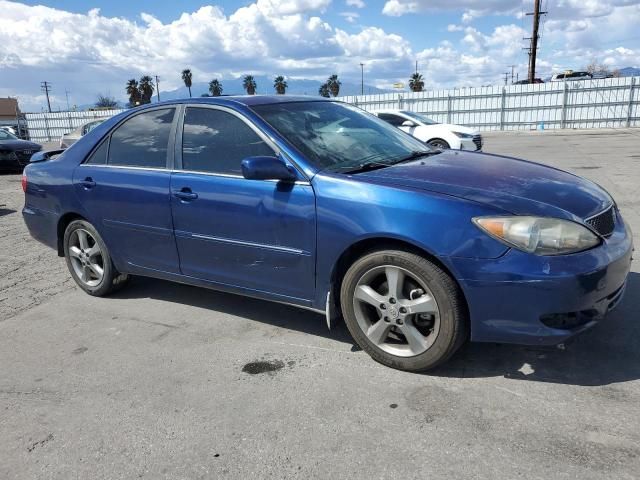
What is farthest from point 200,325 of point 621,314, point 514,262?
point 621,314

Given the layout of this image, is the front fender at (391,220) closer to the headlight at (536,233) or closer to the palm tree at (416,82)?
the headlight at (536,233)

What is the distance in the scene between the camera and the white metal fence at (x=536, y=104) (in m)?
28.5

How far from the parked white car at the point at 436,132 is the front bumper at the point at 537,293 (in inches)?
417

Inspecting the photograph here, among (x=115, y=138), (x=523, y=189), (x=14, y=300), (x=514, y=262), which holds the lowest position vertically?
(x=14, y=300)

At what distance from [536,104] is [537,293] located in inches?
1209

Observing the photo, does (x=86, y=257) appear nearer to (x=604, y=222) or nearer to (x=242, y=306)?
(x=242, y=306)

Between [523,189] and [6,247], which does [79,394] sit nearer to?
[523,189]

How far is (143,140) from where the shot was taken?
428 centimetres

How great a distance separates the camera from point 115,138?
450 centimetres

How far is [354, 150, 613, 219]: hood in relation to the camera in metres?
2.94

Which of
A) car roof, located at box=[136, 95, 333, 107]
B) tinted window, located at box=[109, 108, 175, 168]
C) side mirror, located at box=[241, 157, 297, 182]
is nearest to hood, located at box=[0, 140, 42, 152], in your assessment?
tinted window, located at box=[109, 108, 175, 168]

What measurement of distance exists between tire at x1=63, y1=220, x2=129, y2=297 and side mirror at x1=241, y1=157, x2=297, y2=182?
1947 millimetres

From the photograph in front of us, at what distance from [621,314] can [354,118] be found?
95.6 inches

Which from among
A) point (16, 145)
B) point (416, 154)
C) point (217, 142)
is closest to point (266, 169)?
point (217, 142)
